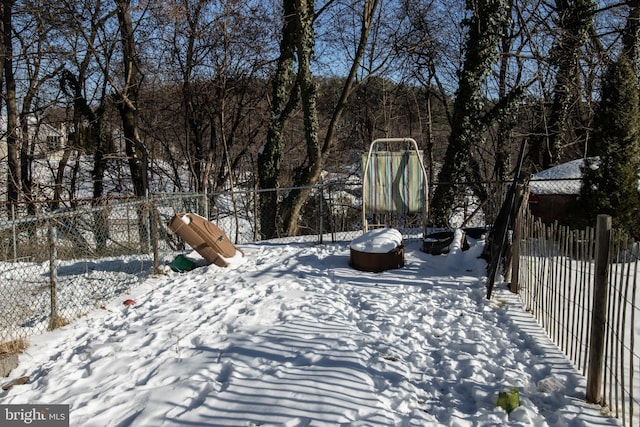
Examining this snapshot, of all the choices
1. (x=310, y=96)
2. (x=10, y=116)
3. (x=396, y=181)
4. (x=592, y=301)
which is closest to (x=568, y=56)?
(x=310, y=96)

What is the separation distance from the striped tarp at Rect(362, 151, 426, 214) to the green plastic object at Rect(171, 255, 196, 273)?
11.3 ft

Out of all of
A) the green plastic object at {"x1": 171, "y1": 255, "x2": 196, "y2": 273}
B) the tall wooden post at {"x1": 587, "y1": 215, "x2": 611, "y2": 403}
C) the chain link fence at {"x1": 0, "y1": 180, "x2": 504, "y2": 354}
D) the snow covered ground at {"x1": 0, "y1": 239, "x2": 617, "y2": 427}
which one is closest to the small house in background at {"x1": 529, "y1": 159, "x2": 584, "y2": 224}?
the chain link fence at {"x1": 0, "y1": 180, "x2": 504, "y2": 354}

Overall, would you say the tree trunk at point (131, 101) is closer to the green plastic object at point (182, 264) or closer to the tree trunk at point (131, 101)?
the tree trunk at point (131, 101)

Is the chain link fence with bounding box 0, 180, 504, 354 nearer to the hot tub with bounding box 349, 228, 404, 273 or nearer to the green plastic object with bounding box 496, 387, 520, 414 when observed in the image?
the hot tub with bounding box 349, 228, 404, 273

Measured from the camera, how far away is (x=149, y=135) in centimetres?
1709

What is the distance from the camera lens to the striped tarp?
27.5ft

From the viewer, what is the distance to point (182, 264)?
7.06 metres

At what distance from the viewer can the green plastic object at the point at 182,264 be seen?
700cm

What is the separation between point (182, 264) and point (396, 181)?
423 cm

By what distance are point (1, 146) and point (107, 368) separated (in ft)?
52.0

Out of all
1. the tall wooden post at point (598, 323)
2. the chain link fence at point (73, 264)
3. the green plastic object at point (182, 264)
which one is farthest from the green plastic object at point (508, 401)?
the green plastic object at point (182, 264)

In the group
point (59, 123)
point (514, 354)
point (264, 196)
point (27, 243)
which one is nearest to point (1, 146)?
point (59, 123)

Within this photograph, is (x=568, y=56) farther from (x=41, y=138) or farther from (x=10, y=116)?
(x=41, y=138)

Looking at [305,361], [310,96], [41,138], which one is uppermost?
[310,96]
